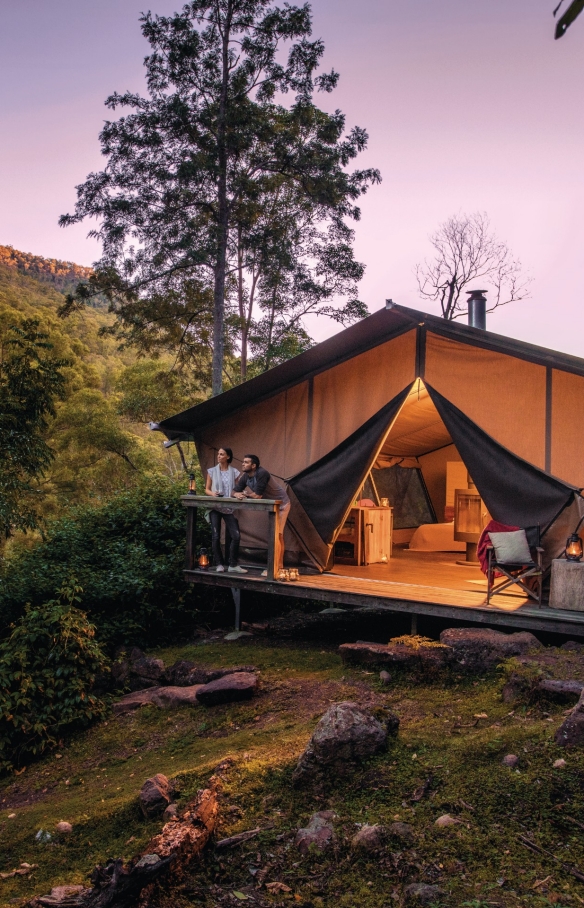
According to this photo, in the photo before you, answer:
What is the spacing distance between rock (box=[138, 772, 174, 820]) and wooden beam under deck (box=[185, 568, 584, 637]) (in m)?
2.95

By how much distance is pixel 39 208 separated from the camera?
1605cm

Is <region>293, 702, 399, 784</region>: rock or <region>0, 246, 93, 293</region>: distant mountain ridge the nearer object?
<region>293, 702, 399, 784</region>: rock

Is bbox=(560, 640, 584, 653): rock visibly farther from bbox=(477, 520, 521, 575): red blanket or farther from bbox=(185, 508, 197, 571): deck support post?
bbox=(185, 508, 197, 571): deck support post

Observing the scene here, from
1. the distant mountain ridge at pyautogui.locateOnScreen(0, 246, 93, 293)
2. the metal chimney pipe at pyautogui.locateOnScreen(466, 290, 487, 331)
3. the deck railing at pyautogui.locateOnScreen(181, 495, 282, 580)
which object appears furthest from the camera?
the distant mountain ridge at pyautogui.locateOnScreen(0, 246, 93, 293)

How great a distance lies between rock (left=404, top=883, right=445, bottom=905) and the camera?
2.46 metres

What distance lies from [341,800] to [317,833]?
283 millimetres

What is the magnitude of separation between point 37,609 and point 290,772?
3.64 m

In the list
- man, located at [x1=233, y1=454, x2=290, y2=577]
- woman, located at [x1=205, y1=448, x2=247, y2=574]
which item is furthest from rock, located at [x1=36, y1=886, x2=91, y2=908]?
woman, located at [x1=205, y1=448, x2=247, y2=574]

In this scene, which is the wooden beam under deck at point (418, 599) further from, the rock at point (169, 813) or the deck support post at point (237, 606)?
the rock at point (169, 813)

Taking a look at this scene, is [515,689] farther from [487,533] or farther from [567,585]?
[487,533]

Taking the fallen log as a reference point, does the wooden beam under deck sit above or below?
above

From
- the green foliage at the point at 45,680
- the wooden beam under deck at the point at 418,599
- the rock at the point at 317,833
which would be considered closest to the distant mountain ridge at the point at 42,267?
the wooden beam under deck at the point at 418,599

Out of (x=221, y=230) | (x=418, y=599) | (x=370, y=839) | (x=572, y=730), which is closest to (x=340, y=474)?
(x=418, y=599)

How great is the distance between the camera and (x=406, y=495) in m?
10.8
